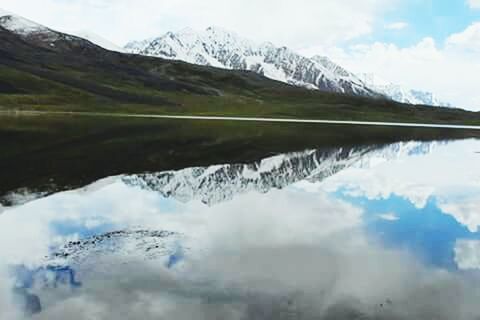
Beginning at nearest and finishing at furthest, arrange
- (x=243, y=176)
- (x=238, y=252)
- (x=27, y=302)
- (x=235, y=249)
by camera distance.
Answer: (x=27, y=302) → (x=238, y=252) → (x=235, y=249) → (x=243, y=176)

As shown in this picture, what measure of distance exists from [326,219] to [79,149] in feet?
107

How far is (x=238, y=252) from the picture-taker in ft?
69.1

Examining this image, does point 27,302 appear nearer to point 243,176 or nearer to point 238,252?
point 238,252

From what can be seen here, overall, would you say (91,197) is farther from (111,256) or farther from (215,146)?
(215,146)

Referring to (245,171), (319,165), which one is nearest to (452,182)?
(319,165)

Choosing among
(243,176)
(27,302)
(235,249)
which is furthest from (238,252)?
(243,176)

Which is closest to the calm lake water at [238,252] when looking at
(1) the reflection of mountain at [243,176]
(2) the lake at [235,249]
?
(2) the lake at [235,249]

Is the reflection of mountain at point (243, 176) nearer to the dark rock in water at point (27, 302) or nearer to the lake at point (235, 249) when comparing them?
the lake at point (235, 249)

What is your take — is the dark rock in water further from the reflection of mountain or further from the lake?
the reflection of mountain

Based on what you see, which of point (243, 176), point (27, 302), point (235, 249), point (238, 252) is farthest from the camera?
point (243, 176)

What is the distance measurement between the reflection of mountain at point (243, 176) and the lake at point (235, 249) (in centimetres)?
27

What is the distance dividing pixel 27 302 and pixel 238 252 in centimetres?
825

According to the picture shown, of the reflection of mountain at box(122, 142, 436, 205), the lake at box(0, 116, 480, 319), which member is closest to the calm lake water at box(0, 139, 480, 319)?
the lake at box(0, 116, 480, 319)

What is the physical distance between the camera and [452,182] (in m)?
44.2
